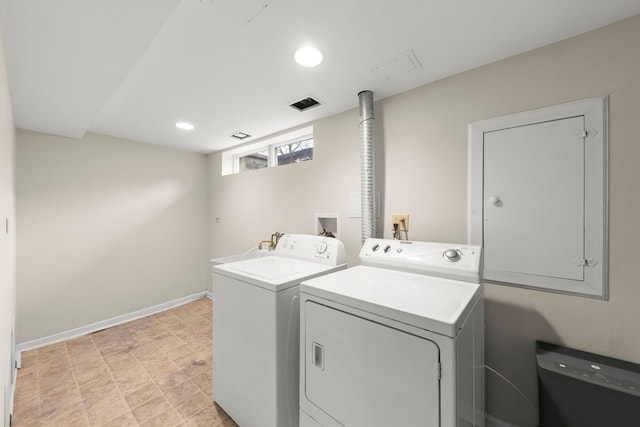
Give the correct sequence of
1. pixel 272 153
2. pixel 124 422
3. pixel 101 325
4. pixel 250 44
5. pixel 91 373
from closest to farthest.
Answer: pixel 250 44 < pixel 124 422 < pixel 91 373 < pixel 101 325 < pixel 272 153

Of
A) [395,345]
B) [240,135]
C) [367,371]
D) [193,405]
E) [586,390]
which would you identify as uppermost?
[240,135]

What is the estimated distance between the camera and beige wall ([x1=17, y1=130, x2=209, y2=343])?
2404 millimetres

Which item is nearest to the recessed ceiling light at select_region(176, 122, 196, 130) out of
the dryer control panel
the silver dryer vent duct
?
the silver dryer vent duct

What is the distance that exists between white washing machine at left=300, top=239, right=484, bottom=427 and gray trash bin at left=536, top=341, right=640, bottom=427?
305 mm

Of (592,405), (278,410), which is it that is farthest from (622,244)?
(278,410)

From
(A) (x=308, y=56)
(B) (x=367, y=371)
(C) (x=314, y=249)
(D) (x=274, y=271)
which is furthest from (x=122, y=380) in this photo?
(A) (x=308, y=56)

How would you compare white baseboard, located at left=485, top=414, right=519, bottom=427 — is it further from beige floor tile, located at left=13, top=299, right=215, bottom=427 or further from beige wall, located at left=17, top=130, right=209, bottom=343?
beige wall, located at left=17, top=130, right=209, bottom=343

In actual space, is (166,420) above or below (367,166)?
below

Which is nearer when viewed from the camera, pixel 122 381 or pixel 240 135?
pixel 122 381

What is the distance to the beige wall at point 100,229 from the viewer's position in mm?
2404

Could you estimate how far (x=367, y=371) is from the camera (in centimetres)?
97

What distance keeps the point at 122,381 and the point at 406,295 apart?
234 centimetres

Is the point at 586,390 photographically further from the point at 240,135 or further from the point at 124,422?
the point at 240,135

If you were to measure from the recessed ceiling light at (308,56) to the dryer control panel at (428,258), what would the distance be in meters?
1.18
